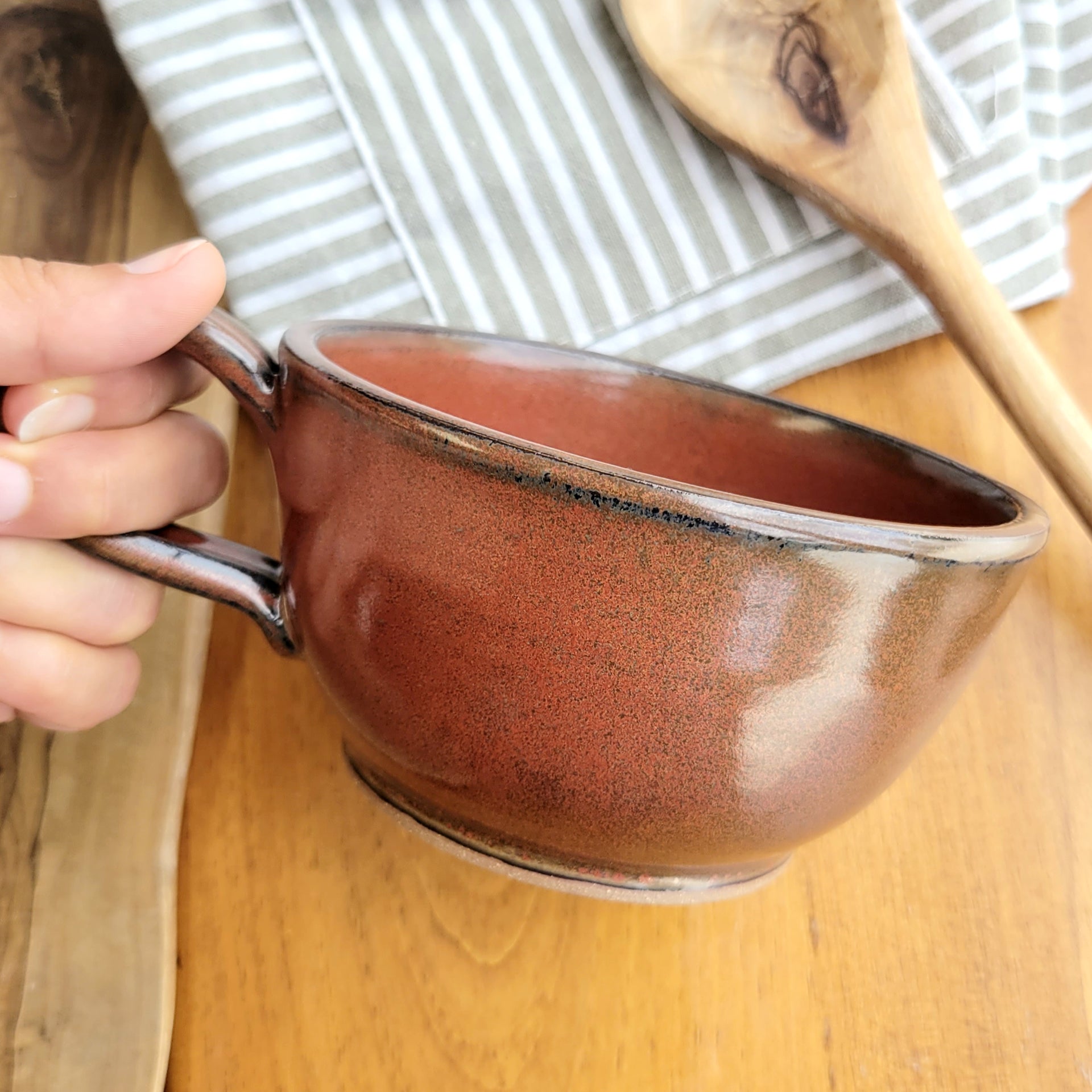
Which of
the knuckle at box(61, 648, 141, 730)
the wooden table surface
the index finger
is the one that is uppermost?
the index finger

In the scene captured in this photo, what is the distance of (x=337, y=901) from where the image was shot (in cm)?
36

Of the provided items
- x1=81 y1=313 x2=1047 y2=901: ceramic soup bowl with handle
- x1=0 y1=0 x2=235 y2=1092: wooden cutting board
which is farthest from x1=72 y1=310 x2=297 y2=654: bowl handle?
x1=0 y1=0 x2=235 y2=1092: wooden cutting board

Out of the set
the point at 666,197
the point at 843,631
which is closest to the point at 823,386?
the point at 666,197

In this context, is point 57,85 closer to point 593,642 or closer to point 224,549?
point 224,549

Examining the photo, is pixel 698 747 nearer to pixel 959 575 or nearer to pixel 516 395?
pixel 959 575

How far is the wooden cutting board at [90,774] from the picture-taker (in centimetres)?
34

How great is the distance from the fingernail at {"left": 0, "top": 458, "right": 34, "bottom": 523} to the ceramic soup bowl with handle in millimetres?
26

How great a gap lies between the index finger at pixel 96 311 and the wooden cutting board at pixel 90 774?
11cm

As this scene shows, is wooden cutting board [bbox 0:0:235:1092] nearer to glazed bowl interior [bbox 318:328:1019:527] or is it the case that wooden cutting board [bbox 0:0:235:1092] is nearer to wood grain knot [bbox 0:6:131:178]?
wood grain knot [bbox 0:6:131:178]

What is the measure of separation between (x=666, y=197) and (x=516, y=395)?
109 millimetres

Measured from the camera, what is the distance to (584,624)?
0.68 feet

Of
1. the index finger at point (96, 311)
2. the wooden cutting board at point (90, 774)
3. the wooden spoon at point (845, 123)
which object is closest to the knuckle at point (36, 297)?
the index finger at point (96, 311)

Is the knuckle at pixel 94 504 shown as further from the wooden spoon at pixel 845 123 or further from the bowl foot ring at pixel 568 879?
the wooden spoon at pixel 845 123

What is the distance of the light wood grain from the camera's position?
1.09 feet
